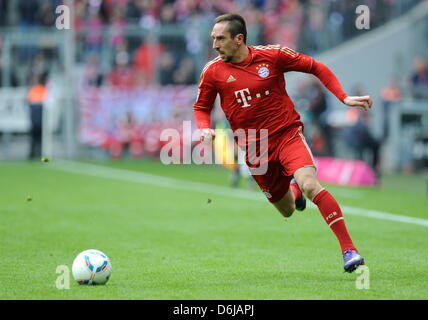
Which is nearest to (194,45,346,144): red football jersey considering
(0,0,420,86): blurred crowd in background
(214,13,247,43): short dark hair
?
(214,13,247,43): short dark hair

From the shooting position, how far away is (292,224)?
1302 centimetres

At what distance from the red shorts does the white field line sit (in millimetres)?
4160

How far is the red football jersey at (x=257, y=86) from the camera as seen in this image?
896 centimetres

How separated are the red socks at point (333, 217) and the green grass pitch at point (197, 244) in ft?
1.13

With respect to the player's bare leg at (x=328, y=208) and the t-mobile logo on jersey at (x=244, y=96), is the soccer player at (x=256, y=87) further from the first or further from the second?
the player's bare leg at (x=328, y=208)

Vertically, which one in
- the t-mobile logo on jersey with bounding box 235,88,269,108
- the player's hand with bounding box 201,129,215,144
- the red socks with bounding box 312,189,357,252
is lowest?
the red socks with bounding box 312,189,357,252

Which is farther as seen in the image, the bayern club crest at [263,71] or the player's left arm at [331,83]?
the bayern club crest at [263,71]

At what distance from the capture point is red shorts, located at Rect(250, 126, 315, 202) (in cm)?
874

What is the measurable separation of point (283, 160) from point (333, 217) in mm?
825

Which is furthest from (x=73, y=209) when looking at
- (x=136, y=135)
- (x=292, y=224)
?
(x=136, y=135)

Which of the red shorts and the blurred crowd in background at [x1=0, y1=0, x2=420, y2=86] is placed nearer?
the red shorts

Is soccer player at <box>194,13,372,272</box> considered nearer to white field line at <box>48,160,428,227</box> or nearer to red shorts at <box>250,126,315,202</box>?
red shorts at <box>250,126,315,202</box>

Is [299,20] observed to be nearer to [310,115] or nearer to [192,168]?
[310,115]

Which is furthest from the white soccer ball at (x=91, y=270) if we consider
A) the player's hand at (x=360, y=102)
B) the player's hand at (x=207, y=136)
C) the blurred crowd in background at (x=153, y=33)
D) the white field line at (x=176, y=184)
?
the blurred crowd in background at (x=153, y=33)
